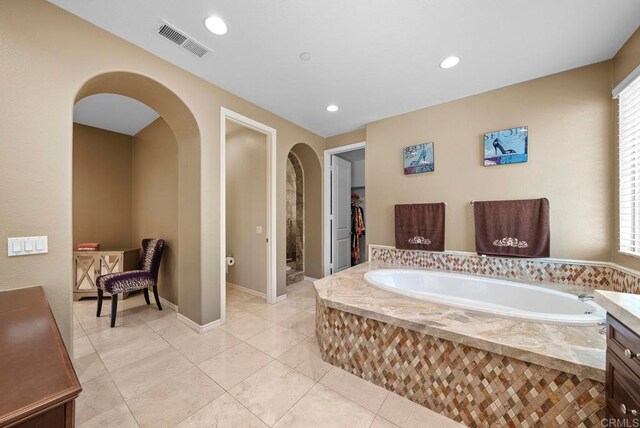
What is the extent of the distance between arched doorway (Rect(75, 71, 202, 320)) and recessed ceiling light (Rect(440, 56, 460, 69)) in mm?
2397

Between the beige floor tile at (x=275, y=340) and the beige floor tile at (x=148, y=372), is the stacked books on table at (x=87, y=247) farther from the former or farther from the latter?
the beige floor tile at (x=275, y=340)

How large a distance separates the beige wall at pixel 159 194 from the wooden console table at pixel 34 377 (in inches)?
82.1

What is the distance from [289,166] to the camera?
421 centimetres

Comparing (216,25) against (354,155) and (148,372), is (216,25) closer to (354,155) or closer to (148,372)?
(148,372)

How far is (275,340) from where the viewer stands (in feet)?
7.23

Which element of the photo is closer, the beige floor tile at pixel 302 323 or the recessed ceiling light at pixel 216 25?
the recessed ceiling light at pixel 216 25

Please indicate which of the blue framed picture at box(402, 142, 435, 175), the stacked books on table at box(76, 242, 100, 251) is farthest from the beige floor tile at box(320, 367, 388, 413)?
the stacked books on table at box(76, 242, 100, 251)

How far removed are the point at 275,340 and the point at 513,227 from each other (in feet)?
8.57

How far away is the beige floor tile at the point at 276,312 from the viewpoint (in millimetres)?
2709

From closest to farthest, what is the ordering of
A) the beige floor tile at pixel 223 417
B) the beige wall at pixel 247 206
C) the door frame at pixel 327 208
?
1. the beige floor tile at pixel 223 417
2. the beige wall at pixel 247 206
3. the door frame at pixel 327 208

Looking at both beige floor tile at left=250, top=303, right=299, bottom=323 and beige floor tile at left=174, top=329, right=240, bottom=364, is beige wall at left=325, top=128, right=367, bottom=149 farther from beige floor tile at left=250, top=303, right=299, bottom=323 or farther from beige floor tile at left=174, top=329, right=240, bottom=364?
beige floor tile at left=174, top=329, right=240, bottom=364

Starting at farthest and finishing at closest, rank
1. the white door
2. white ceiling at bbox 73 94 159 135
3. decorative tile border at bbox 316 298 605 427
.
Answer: the white door < white ceiling at bbox 73 94 159 135 < decorative tile border at bbox 316 298 605 427

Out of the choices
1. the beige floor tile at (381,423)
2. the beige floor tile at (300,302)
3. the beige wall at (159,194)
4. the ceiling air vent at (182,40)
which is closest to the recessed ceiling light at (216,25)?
the ceiling air vent at (182,40)

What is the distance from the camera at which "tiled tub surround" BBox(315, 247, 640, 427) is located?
111 cm
